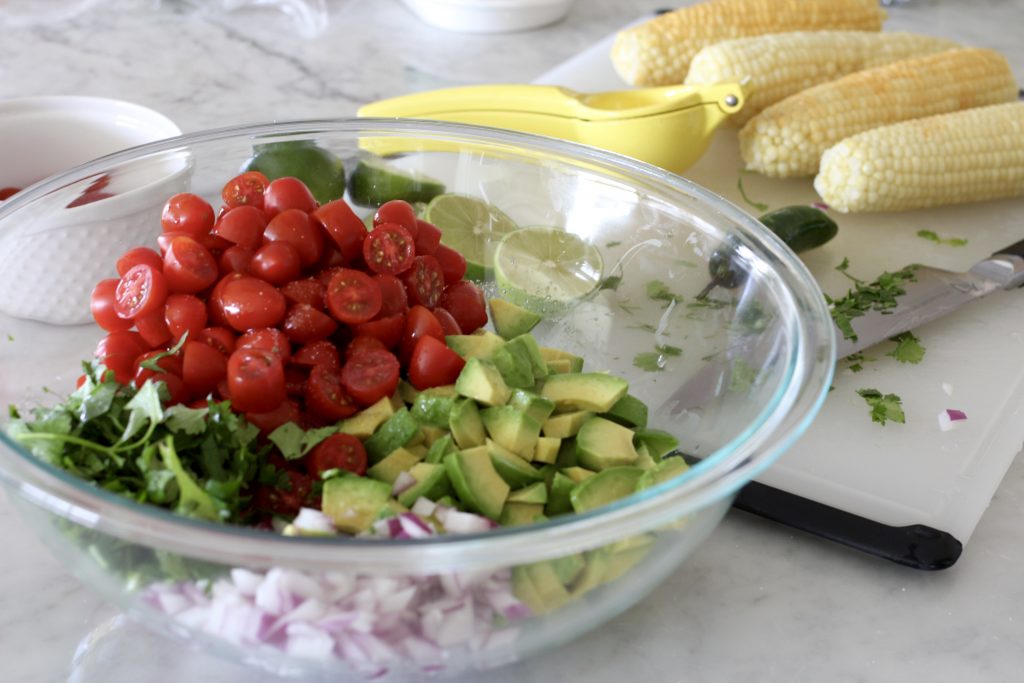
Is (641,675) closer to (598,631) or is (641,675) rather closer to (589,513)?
(598,631)

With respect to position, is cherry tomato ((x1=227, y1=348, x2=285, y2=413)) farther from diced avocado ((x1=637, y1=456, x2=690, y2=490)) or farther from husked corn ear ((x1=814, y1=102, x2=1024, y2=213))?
husked corn ear ((x1=814, y1=102, x2=1024, y2=213))

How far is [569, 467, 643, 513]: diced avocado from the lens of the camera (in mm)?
887

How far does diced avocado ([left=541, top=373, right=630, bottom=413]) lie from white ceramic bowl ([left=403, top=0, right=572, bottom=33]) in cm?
149

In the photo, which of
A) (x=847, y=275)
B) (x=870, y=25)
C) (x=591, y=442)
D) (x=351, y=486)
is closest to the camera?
(x=351, y=486)

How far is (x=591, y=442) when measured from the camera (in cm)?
98

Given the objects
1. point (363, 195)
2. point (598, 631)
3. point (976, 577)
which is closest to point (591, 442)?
point (598, 631)

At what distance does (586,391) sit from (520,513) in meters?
0.16

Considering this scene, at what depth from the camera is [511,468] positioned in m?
0.93

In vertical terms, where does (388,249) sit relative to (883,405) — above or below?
above

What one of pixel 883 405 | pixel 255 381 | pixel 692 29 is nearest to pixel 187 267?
pixel 255 381

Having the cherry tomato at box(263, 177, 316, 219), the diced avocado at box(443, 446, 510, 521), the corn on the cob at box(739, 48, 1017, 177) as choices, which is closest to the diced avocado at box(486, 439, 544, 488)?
the diced avocado at box(443, 446, 510, 521)

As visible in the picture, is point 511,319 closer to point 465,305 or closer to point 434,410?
point 465,305

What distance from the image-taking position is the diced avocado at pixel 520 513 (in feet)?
3.00

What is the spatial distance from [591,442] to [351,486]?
0.75 ft
